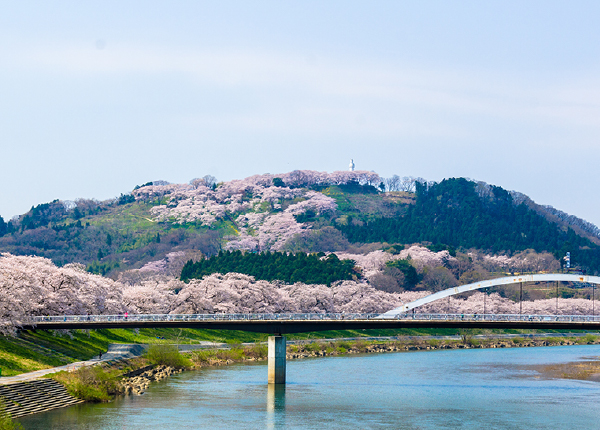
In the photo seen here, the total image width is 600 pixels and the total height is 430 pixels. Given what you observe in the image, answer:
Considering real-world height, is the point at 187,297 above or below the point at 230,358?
above

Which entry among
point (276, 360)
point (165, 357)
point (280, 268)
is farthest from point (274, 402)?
point (280, 268)

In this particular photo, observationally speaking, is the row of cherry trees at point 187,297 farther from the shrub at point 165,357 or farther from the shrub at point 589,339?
the shrub at point 165,357

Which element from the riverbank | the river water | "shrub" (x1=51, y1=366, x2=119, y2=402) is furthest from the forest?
"shrub" (x1=51, y1=366, x2=119, y2=402)

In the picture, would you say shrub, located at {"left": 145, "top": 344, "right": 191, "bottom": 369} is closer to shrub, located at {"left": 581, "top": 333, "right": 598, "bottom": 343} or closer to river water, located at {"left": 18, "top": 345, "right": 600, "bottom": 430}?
river water, located at {"left": 18, "top": 345, "right": 600, "bottom": 430}

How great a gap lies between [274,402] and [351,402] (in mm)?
5653

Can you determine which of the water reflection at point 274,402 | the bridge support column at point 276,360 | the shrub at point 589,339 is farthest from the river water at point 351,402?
the shrub at point 589,339

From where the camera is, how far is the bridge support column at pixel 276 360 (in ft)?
210

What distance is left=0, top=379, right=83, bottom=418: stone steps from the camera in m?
45.9

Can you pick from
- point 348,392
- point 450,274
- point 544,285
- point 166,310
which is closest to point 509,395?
point 348,392

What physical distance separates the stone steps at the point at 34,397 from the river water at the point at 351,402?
923mm

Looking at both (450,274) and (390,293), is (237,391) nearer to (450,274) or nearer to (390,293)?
(390,293)

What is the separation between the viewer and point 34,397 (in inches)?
1908

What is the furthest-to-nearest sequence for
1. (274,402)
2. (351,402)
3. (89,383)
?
(351,402) < (274,402) < (89,383)

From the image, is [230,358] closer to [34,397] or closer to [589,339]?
[34,397]
